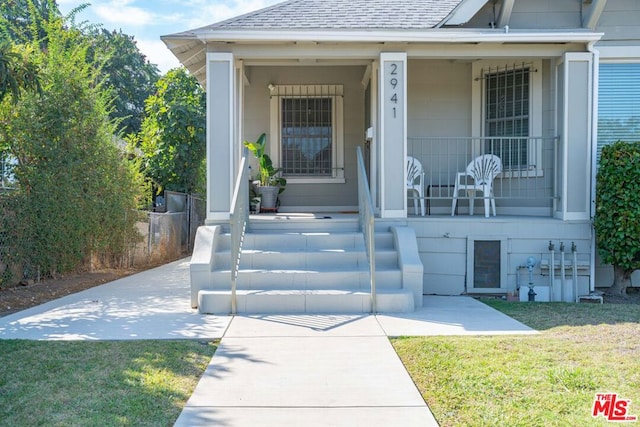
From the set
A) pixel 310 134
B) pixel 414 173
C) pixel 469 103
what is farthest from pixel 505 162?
pixel 310 134

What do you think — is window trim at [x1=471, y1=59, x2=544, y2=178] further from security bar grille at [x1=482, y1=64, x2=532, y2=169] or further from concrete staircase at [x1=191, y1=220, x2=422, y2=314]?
concrete staircase at [x1=191, y1=220, x2=422, y2=314]

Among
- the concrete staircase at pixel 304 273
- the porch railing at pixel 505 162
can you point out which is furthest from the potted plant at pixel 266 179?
the porch railing at pixel 505 162

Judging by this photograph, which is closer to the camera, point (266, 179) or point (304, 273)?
point (304, 273)

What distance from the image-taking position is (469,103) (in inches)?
386

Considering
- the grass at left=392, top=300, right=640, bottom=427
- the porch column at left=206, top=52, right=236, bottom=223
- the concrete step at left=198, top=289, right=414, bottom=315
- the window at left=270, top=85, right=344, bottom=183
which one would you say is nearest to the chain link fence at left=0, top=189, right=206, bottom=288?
the porch column at left=206, top=52, right=236, bottom=223

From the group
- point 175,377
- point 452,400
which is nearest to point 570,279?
point 452,400

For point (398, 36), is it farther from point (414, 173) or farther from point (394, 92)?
point (414, 173)

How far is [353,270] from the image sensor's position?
282 inches

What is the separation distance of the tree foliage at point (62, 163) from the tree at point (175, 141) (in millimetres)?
4747

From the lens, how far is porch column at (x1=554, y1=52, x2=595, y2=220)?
8102mm

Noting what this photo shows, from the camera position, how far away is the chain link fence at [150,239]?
27.6 feet

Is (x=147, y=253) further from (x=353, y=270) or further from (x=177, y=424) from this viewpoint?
(x=177, y=424)

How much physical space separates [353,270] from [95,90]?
599 centimetres

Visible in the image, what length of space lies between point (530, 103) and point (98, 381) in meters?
7.54
